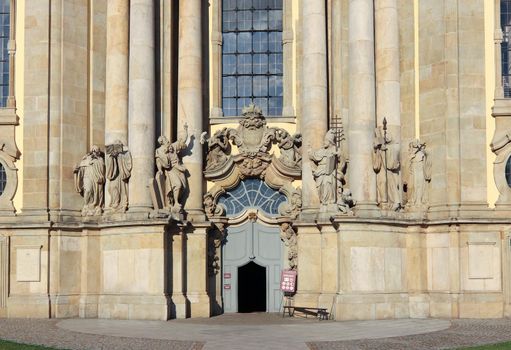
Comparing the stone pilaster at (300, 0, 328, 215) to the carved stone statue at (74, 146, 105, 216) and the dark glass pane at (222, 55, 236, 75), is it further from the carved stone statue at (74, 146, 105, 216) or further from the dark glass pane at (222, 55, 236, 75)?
the carved stone statue at (74, 146, 105, 216)

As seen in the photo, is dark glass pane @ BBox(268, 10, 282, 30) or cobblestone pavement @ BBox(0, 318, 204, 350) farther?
dark glass pane @ BBox(268, 10, 282, 30)

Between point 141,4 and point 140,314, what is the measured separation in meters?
9.01

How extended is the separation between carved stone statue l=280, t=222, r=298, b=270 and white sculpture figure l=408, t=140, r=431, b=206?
3.73 metres

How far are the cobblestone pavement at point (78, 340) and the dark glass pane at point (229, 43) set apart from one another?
437 inches

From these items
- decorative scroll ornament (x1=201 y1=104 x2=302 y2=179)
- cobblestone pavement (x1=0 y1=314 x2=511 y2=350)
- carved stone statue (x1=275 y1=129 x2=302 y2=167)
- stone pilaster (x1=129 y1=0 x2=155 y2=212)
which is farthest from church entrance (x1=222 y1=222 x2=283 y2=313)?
stone pilaster (x1=129 y1=0 x2=155 y2=212)

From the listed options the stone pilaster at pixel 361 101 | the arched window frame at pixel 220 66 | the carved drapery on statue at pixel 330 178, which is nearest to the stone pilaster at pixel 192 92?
the arched window frame at pixel 220 66

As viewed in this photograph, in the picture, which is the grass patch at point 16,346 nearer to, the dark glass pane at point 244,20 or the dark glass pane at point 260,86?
the dark glass pane at point 260,86

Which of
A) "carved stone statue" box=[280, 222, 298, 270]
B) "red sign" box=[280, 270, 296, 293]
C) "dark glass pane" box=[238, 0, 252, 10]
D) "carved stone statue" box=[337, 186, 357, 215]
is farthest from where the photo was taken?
"dark glass pane" box=[238, 0, 252, 10]

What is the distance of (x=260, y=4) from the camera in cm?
3131

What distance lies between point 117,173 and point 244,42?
630 cm

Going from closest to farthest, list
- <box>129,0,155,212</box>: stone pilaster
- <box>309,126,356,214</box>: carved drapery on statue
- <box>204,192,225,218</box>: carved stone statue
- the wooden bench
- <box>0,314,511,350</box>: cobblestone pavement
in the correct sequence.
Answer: <box>0,314,511,350</box>: cobblestone pavement < the wooden bench < <box>309,126,356,214</box>: carved drapery on statue < <box>129,0,155,212</box>: stone pilaster < <box>204,192,225,218</box>: carved stone statue

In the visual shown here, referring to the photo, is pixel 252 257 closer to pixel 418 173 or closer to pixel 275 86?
pixel 275 86

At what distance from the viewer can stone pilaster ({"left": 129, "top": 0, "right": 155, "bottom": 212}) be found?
92.4ft

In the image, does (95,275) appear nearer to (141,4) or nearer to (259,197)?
(259,197)
